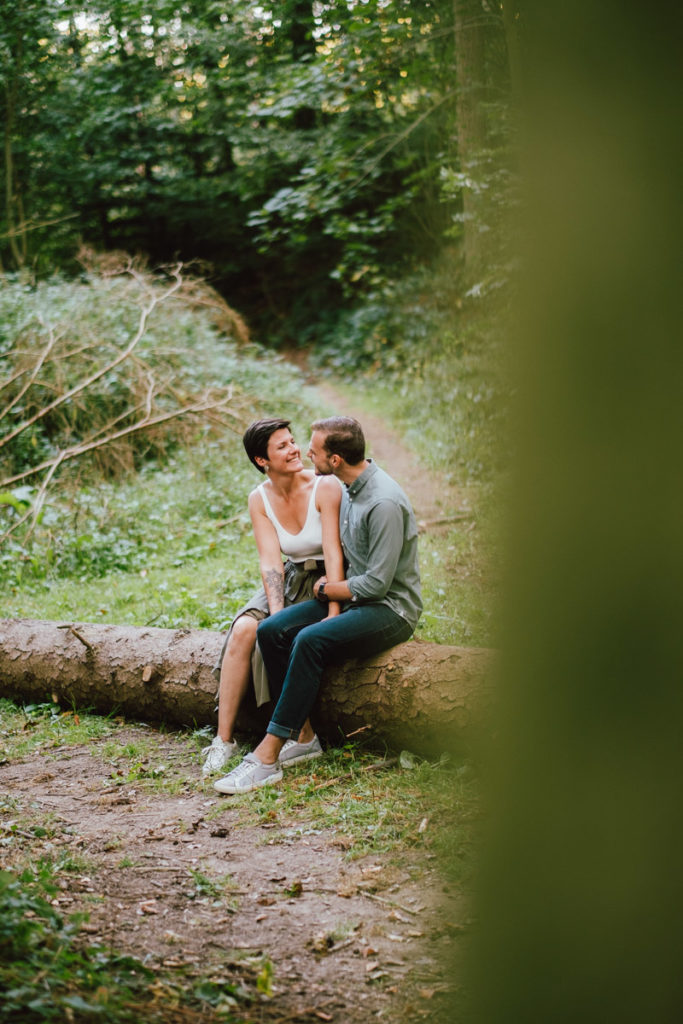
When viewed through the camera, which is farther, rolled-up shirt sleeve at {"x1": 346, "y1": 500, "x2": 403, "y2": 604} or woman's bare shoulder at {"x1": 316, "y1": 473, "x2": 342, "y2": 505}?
woman's bare shoulder at {"x1": 316, "y1": 473, "x2": 342, "y2": 505}

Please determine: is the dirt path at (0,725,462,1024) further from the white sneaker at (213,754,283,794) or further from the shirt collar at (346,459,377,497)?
the shirt collar at (346,459,377,497)

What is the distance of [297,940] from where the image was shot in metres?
2.81

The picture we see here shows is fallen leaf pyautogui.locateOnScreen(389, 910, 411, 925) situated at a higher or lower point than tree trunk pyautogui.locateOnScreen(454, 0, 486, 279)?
lower

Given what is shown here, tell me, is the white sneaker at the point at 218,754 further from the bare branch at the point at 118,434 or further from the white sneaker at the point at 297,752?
the bare branch at the point at 118,434

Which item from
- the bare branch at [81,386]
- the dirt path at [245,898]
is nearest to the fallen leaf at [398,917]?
the dirt path at [245,898]

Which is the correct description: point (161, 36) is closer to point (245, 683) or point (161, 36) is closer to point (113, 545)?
point (113, 545)

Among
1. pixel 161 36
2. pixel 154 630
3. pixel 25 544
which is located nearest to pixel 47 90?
pixel 161 36

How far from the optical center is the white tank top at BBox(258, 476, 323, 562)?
4535 millimetres

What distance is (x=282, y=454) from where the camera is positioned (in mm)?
4574

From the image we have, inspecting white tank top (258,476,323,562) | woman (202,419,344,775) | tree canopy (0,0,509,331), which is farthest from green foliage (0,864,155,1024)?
tree canopy (0,0,509,331)

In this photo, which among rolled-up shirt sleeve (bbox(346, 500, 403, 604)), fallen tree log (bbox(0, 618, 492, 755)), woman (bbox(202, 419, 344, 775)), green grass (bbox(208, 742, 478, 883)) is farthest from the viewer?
woman (bbox(202, 419, 344, 775))

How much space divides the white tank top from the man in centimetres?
19

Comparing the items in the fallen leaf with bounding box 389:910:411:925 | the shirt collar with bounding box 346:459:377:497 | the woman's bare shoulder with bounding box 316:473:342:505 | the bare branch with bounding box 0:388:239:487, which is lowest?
the bare branch with bounding box 0:388:239:487

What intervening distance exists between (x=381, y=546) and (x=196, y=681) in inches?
56.1
